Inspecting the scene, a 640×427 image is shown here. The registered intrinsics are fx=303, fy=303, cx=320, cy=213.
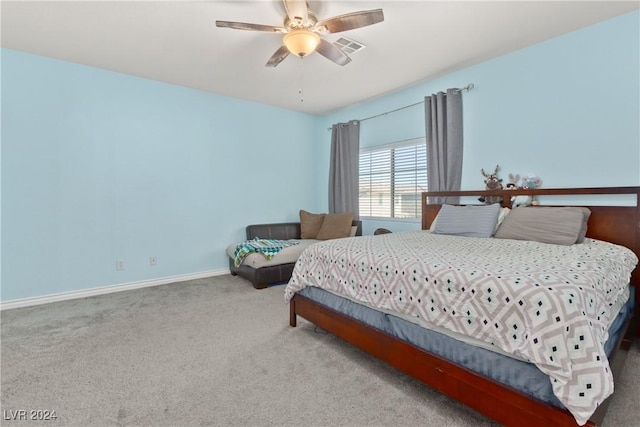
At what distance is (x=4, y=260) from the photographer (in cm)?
302

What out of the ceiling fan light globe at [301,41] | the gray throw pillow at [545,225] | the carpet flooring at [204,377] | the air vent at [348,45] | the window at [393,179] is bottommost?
the carpet flooring at [204,377]

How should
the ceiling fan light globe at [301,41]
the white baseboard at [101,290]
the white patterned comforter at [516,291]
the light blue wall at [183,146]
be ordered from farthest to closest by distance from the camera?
the white baseboard at [101,290] < the light blue wall at [183,146] < the ceiling fan light globe at [301,41] < the white patterned comforter at [516,291]

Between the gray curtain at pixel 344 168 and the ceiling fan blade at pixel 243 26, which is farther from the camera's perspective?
the gray curtain at pixel 344 168

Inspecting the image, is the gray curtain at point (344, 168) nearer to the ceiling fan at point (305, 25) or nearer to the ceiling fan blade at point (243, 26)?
the ceiling fan at point (305, 25)

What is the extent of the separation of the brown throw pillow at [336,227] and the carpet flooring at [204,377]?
1.82 metres

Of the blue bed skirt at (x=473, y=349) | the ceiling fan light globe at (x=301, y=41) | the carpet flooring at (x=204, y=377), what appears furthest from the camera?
the ceiling fan light globe at (x=301, y=41)

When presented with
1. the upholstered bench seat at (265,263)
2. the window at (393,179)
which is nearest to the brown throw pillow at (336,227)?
the upholstered bench seat at (265,263)

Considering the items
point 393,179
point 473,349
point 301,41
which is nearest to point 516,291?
point 473,349

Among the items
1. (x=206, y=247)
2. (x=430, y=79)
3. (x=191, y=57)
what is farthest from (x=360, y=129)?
(x=206, y=247)

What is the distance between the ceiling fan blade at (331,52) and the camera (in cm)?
242

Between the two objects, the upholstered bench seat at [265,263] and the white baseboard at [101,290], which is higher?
the upholstered bench seat at [265,263]

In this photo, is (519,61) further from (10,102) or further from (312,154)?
(10,102)

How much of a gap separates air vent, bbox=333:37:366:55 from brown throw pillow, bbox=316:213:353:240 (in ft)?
7.32

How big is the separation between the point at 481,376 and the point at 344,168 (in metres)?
3.81
